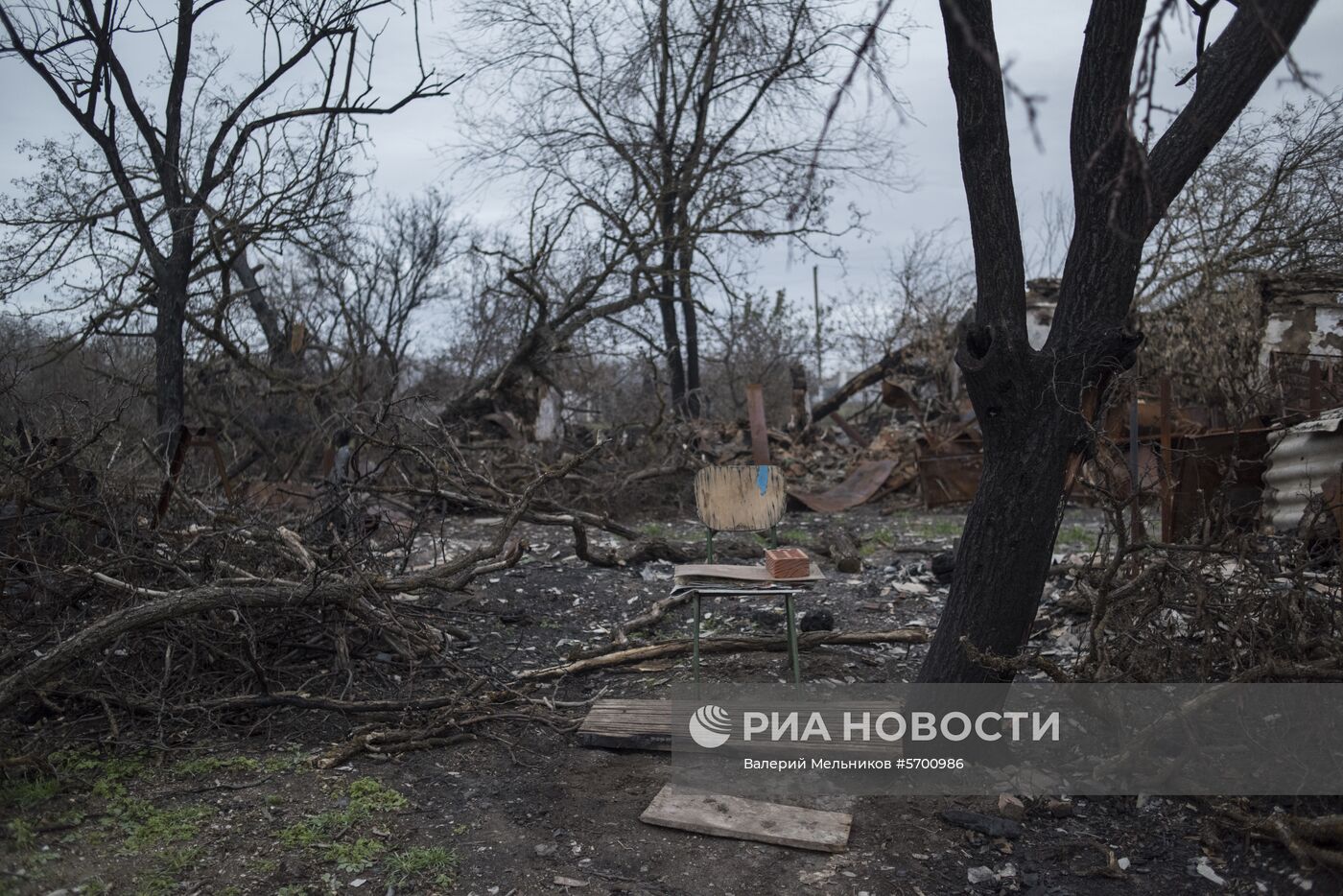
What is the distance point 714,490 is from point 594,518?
2.50 m

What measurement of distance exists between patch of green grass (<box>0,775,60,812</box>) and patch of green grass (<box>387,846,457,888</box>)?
4.06 feet

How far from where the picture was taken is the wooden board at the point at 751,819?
3055 millimetres

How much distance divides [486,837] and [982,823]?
158 cm

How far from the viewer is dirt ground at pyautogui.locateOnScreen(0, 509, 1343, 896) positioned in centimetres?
280

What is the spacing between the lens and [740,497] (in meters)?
5.07

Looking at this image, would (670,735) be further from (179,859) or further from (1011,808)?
(179,859)

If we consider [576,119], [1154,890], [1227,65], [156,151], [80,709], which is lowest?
[1154,890]

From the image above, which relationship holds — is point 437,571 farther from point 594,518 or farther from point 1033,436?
point 1033,436

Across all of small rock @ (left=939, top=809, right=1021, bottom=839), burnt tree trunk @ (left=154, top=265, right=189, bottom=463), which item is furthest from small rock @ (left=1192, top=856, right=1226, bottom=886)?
burnt tree trunk @ (left=154, top=265, right=189, bottom=463)

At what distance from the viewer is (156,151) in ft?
23.7

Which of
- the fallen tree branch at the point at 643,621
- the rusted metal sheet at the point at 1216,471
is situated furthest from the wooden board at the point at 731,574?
the rusted metal sheet at the point at 1216,471

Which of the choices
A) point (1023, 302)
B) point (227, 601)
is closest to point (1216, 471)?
point (1023, 302)

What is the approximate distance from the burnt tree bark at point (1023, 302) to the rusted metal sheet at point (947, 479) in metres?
7.09

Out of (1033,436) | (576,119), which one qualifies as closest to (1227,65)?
(1033,436)
